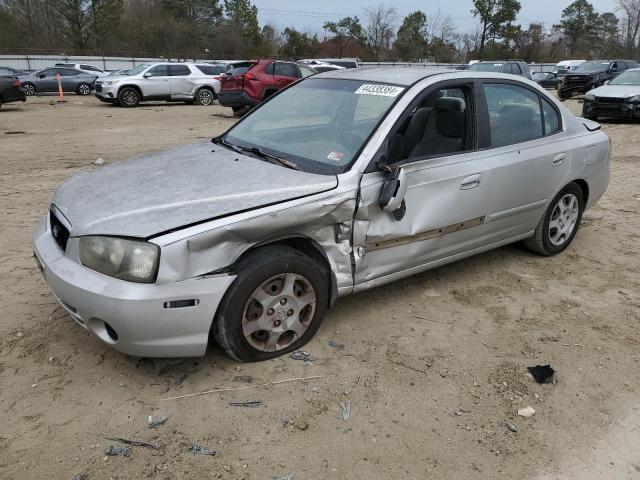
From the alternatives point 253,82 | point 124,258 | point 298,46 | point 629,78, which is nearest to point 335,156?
point 124,258

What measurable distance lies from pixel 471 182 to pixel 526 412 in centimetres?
161

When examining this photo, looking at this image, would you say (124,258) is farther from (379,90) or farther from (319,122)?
(379,90)

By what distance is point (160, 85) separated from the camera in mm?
18609

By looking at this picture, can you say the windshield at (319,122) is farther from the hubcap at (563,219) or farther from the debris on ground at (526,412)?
the hubcap at (563,219)

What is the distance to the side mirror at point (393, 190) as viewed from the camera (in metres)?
3.12

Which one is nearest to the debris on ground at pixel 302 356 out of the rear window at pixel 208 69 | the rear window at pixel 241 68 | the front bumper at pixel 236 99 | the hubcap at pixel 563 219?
the hubcap at pixel 563 219

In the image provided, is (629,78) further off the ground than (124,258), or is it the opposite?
(629,78)

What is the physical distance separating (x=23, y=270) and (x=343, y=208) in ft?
9.22

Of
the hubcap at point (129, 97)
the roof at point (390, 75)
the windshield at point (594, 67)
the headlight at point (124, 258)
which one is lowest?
the hubcap at point (129, 97)

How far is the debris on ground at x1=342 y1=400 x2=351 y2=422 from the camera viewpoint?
2.68 meters

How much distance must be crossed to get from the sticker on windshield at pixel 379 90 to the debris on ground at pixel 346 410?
6.43 feet

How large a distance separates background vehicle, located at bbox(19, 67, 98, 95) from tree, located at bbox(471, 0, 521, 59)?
170 feet

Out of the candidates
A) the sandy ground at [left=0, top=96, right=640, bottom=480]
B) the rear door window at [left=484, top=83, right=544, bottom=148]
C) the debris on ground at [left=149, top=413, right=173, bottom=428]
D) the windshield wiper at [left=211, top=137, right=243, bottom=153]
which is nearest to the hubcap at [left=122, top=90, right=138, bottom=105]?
the sandy ground at [left=0, top=96, right=640, bottom=480]

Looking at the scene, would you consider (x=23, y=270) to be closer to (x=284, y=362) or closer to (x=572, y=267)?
(x=284, y=362)
